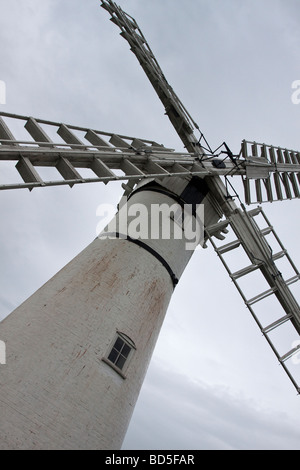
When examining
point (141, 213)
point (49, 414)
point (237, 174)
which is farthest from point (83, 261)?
point (237, 174)

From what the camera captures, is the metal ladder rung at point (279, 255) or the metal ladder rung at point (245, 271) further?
the metal ladder rung at point (279, 255)

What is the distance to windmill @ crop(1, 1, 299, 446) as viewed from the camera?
495cm

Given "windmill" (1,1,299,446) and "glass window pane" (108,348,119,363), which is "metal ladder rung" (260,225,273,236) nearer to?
"windmill" (1,1,299,446)

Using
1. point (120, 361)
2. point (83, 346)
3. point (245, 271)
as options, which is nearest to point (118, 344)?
point (120, 361)

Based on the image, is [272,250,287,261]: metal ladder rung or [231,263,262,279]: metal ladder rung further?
[272,250,287,261]: metal ladder rung

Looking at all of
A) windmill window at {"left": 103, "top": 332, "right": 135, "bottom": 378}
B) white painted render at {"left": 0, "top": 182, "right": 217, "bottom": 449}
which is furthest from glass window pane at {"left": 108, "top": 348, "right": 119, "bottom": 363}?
white painted render at {"left": 0, "top": 182, "right": 217, "bottom": 449}

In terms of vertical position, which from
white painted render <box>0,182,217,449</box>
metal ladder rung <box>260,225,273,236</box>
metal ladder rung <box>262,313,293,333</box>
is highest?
metal ladder rung <box>260,225,273,236</box>

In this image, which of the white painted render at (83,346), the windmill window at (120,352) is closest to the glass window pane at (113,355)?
the windmill window at (120,352)

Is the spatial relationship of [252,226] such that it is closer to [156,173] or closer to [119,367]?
[156,173]

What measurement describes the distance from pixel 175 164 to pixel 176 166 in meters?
0.04

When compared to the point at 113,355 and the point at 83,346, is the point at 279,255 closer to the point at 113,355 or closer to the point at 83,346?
the point at 113,355

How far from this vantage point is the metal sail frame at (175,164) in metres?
4.84

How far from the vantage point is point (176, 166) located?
775 cm

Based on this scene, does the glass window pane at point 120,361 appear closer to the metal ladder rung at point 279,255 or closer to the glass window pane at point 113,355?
the glass window pane at point 113,355
